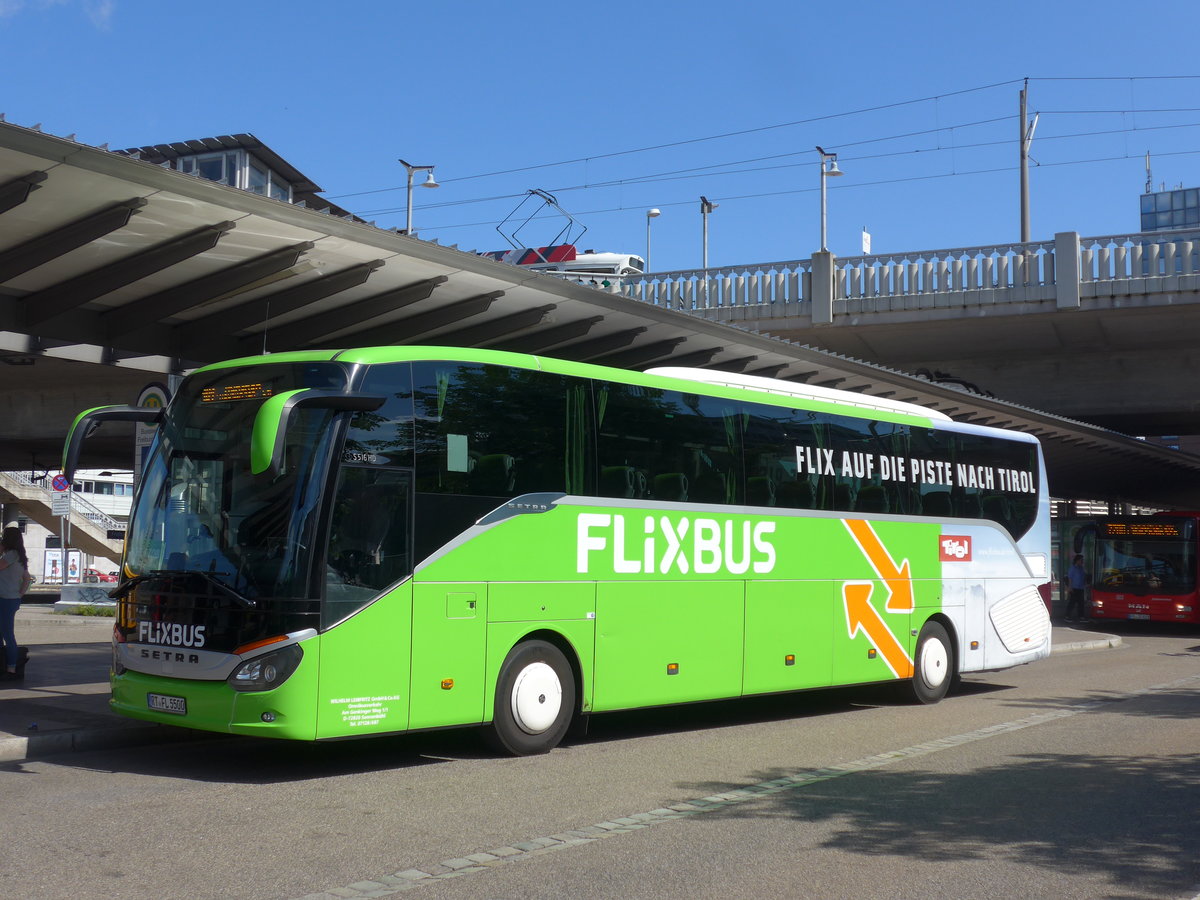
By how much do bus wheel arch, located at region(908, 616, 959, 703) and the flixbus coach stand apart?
69 cm

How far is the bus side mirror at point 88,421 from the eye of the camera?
367 inches

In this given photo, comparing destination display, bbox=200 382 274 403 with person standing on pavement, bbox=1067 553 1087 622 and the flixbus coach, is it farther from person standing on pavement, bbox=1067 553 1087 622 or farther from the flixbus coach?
person standing on pavement, bbox=1067 553 1087 622

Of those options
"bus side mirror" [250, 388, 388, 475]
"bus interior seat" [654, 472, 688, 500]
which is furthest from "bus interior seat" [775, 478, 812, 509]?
"bus side mirror" [250, 388, 388, 475]

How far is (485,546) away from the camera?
10.1 meters

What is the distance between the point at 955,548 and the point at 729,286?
1675 centimetres

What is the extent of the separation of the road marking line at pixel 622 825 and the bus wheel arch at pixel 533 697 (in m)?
2.16

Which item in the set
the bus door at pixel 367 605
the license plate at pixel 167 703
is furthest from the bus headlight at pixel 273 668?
the license plate at pixel 167 703

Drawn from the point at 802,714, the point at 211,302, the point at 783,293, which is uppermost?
the point at 783,293

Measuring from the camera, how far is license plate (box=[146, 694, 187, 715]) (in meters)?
9.17

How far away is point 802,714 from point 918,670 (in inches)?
74.6

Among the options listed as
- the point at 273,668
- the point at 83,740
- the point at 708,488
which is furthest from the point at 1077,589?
the point at 273,668

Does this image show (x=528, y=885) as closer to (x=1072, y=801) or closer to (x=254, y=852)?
(x=254, y=852)

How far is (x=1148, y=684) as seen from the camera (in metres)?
17.3

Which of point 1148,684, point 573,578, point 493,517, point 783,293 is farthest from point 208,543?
point 783,293
